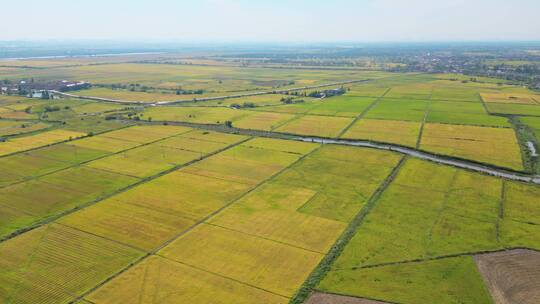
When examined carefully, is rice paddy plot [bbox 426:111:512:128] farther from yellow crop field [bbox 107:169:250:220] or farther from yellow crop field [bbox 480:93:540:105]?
yellow crop field [bbox 107:169:250:220]

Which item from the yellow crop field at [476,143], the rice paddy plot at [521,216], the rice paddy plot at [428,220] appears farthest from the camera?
the yellow crop field at [476,143]

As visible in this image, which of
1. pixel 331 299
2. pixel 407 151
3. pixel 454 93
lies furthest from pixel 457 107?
pixel 331 299

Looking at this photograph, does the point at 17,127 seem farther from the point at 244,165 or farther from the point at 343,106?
the point at 343,106

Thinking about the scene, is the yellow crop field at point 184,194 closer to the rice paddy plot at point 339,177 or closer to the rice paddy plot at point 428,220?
the rice paddy plot at point 339,177

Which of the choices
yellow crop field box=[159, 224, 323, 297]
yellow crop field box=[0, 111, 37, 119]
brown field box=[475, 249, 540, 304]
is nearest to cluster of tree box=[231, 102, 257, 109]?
yellow crop field box=[0, 111, 37, 119]

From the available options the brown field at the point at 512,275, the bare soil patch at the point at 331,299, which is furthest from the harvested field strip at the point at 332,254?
the brown field at the point at 512,275
